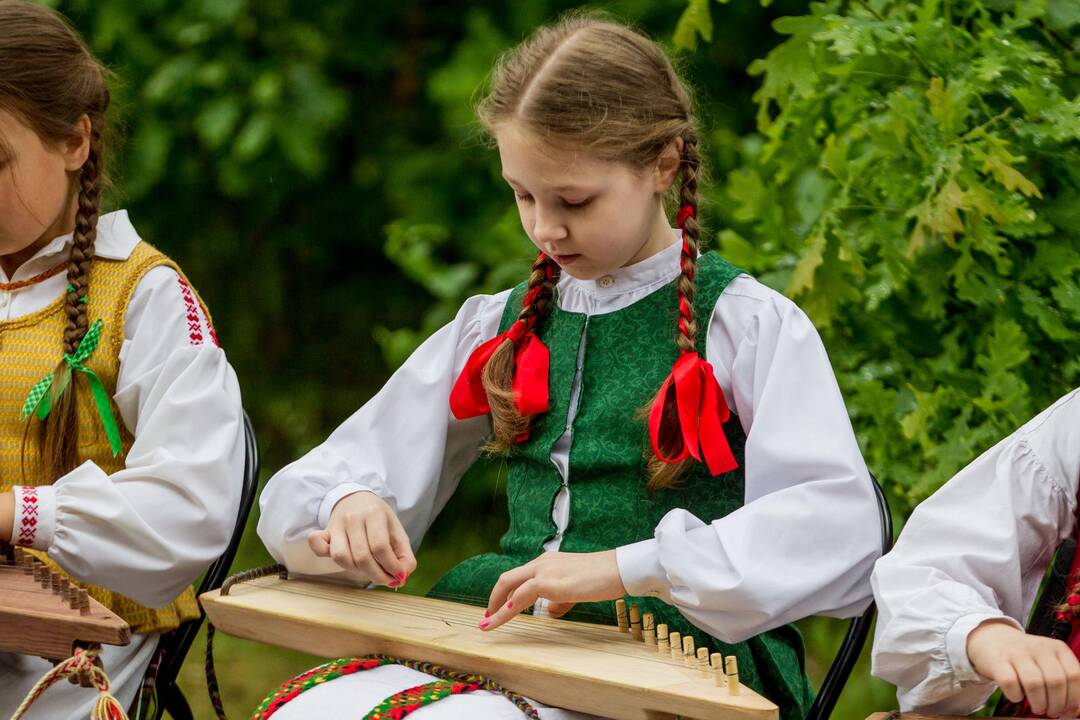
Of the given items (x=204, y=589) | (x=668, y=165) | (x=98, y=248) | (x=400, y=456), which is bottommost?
(x=204, y=589)

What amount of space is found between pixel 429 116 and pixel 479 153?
368 millimetres

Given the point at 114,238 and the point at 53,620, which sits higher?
the point at 114,238

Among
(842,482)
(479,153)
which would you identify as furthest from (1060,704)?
(479,153)

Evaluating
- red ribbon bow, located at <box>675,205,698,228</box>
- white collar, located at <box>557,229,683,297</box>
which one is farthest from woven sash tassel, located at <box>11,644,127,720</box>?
red ribbon bow, located at <box>675,205,698,228</box>

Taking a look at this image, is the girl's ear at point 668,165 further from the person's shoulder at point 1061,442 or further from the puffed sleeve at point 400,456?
the person's shoulder at point 1061,442

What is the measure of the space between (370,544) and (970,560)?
0.84 m

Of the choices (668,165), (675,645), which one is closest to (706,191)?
(668,165)

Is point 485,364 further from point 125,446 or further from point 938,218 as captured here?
point 938,218

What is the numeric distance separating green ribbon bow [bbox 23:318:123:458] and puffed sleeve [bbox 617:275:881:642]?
901mm

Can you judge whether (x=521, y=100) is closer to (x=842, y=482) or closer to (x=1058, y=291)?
(x=842, y=482)

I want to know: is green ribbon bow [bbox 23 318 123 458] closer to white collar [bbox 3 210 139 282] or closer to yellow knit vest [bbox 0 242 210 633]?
yellow knit vest [bbox 0 242 210 633]

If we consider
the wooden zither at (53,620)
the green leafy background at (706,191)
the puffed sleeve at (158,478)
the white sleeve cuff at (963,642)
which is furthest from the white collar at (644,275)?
the wooden zither at (53,620)

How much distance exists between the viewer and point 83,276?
245cm

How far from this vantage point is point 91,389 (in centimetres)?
240
